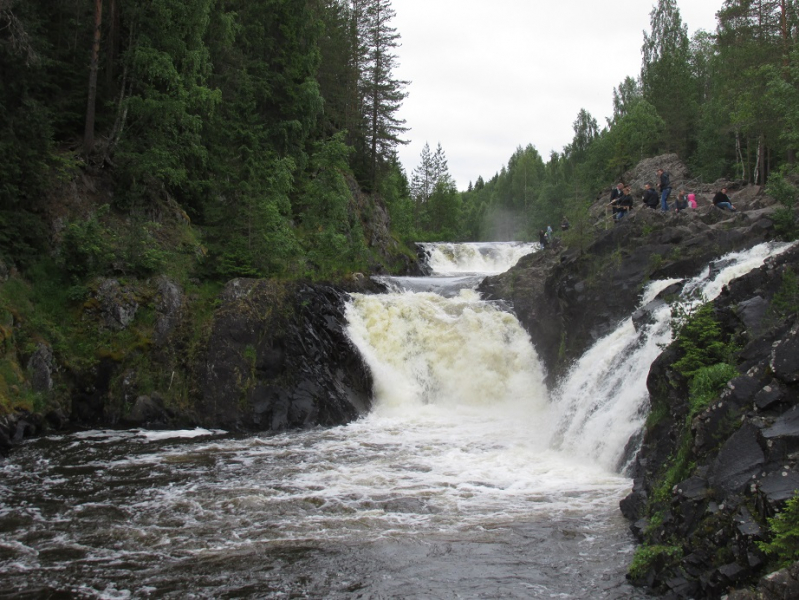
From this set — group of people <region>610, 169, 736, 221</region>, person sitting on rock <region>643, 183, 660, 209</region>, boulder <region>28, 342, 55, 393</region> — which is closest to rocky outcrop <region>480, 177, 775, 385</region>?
group of people <region>610, 169, 736, 221</region>

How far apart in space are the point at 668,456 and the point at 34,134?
17597mm

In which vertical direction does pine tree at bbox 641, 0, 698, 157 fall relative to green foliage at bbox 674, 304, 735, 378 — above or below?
above

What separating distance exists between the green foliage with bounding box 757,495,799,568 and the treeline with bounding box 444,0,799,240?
14827mm

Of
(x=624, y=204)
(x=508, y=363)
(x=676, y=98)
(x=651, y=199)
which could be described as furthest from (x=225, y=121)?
(x=676, y=98)

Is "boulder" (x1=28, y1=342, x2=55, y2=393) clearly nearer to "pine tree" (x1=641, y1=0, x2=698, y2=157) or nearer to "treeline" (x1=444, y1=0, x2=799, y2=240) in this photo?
"treeline" (x1=444, y1=0, x2=799, y2=240)

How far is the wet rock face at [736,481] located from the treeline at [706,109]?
1224 centimetres

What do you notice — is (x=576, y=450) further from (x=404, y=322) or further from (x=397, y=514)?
(x=404, y=322)

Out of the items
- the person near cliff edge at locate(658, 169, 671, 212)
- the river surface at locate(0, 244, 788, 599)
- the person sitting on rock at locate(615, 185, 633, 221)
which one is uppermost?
the person near cliff edge at locate(658, 169, 671, 212)

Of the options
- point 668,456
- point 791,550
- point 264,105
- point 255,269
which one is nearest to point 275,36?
point 264,105

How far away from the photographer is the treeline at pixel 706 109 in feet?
80.7

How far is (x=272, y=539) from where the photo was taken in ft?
29.2

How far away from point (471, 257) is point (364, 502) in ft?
98.4

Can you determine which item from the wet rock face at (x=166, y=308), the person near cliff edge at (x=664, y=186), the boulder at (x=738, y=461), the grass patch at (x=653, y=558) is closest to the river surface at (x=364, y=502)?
the grass patch at (x=653, y=558)

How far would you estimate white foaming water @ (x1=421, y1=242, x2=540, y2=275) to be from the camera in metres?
38.6
